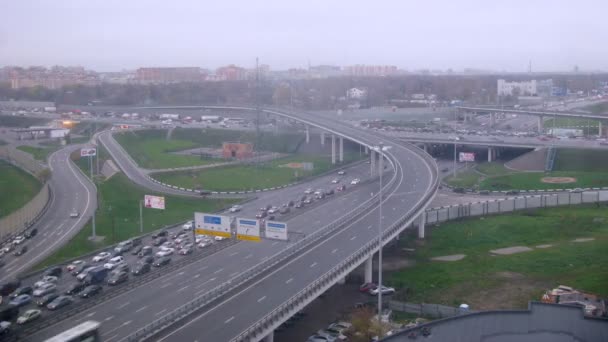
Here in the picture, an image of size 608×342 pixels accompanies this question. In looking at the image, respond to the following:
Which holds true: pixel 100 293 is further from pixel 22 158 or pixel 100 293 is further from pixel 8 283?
pixel 22 158

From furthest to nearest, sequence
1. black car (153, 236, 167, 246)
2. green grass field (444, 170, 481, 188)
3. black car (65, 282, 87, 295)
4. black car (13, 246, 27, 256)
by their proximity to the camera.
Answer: green grass field (444, 170, 481, 188)
black car (153, 236, 167, 246)
black car (13, 246, 27, 256)
black car (65, 282, 87, 295)

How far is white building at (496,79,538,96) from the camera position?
123 ft

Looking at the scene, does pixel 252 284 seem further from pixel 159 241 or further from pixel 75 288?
pixel 159 241

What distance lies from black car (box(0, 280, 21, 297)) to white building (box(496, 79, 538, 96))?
111 ft

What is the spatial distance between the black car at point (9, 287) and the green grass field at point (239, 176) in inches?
275

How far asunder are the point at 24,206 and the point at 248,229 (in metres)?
4.11

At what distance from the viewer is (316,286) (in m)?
6.95

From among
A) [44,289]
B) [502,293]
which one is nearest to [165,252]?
[44,289]

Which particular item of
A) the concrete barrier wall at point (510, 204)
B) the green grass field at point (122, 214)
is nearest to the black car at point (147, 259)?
the green grass field at point (122, 214)

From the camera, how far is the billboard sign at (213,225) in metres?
7.77

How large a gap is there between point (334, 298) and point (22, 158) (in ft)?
25.9

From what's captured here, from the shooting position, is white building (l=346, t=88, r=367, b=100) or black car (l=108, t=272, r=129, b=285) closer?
black car (l=108, t=272, r=129, b=285)

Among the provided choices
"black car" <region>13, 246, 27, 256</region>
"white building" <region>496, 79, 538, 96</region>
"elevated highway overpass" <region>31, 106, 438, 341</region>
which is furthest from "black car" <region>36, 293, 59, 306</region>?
"white building" <region>496, 79, 538, 96</region>

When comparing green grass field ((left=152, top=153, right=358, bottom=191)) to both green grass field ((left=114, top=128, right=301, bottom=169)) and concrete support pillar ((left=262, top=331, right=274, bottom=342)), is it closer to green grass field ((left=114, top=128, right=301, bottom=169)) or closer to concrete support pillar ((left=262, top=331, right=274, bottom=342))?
green grass field ((left=114, top=128, right=301, bottom=169))
